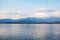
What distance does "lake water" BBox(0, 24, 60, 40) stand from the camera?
1.22 meters

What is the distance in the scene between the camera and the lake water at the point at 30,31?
3.99ft

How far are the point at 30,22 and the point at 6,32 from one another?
1.06ft

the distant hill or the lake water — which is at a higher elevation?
the distant hill

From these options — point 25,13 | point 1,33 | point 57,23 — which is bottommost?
point 1,33

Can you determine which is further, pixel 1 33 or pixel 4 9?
pixel 1 33

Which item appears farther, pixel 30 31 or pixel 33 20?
pixel 30 31

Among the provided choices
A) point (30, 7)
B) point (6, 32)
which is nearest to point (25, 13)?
point (30, 7)

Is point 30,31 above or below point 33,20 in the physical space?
below

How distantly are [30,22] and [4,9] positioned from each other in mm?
328

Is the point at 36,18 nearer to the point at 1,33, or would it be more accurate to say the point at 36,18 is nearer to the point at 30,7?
the point at 30,7

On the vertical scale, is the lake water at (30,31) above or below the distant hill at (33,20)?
below

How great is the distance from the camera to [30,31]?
125cm

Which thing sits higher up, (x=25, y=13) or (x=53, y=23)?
(x=25, y=13)

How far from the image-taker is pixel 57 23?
116cm
